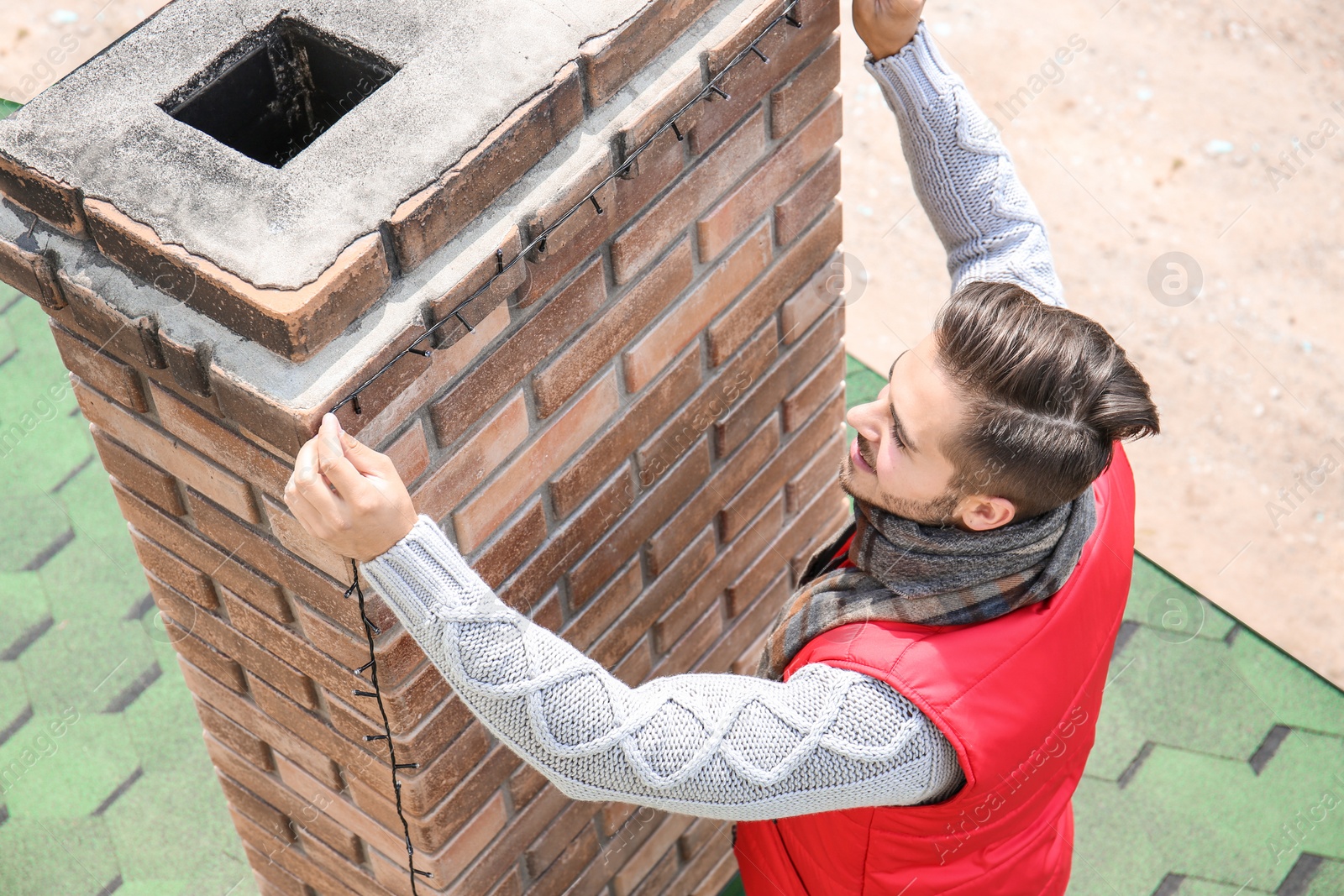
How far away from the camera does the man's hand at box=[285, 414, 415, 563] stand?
1299mm

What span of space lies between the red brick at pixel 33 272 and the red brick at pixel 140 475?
0.24 metres

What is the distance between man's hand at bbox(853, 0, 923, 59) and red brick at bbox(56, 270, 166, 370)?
3.51ft

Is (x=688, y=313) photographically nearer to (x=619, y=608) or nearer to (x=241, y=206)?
(x=619, y=608)

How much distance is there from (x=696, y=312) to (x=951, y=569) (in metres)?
0.50

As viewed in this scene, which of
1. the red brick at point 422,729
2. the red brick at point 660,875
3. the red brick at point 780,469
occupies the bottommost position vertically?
the red brick at point 660,875

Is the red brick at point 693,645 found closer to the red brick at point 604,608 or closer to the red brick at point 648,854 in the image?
the red brick at point 604,608

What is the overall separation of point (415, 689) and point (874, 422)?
70cm

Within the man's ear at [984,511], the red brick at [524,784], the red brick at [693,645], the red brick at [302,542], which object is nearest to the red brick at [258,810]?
the red brick at [524,784]

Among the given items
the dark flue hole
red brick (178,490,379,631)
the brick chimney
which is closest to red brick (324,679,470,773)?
the brick chimney

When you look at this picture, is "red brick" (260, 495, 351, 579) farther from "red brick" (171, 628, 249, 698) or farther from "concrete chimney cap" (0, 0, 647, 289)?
"red brick" (171, 628, 249, 698)

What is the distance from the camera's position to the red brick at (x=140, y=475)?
1.67 meters

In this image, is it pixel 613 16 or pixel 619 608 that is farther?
pixel 619 608

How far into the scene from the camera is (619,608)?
6.55ft

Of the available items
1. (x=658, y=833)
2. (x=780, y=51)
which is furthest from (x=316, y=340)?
(x=658, y=833)
